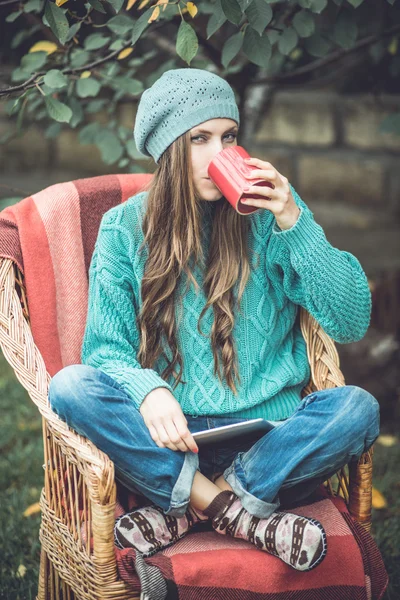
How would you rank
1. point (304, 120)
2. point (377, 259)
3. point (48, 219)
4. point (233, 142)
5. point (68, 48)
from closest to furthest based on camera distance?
point (233, 142) → point (48, 219) → point (68, 48) → point (377, 259) → point (304, 120)

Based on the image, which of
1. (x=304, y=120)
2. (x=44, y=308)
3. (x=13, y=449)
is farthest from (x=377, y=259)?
(x=44, y=308)

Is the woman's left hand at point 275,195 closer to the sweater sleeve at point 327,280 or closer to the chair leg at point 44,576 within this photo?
the sweater sleeve at point 327,280

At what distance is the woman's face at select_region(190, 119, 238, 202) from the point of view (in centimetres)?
223

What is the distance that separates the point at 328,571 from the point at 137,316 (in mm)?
883

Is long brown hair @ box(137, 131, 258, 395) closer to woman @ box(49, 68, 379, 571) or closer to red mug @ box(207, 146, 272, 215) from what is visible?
woman @ box(49, 68, 379, 571)

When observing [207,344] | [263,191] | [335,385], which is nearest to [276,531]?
[335,385]

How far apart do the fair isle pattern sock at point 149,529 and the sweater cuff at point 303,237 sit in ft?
2.54

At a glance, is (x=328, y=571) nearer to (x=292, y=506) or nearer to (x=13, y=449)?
(x=292, y=506)

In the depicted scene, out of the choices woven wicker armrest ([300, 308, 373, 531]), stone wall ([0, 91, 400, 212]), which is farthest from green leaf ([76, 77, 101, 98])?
stone wall ([0, 91, 400, 212])

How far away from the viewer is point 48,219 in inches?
97.8

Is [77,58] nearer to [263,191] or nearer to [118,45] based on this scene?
[118,45]

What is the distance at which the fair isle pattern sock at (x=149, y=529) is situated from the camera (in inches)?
78.0

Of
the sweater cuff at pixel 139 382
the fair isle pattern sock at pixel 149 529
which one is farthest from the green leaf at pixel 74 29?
the fair isle pattern sock at pixel 149 529

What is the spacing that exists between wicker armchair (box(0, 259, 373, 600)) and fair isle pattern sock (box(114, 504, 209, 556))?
2.9 inches
